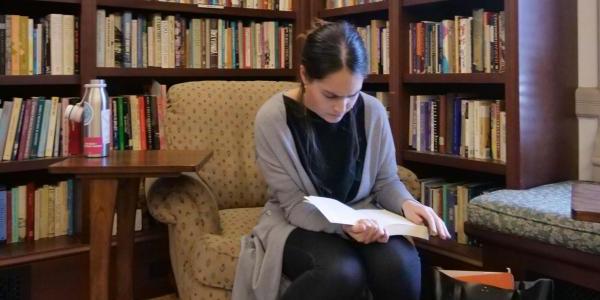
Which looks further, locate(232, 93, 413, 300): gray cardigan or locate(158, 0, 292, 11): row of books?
locate(158, 0, 292, 11): row of books

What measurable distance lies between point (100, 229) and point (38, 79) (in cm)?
78

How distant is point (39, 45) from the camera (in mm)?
2098

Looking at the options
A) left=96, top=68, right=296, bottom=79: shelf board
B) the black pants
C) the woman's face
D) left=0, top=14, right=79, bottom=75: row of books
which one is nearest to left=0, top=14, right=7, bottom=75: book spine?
left=0, top=14, right=79, bottom=75: row of books

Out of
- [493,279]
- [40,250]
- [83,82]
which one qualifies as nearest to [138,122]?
[83,82]

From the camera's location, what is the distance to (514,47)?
1.81m

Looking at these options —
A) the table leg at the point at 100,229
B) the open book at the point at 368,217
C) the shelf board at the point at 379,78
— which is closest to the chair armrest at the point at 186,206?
the table leg at the point at 100,229

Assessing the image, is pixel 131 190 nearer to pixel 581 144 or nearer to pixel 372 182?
pixel 372 182

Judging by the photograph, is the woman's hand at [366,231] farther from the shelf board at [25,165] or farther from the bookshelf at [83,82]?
the shelf board at [25,165]

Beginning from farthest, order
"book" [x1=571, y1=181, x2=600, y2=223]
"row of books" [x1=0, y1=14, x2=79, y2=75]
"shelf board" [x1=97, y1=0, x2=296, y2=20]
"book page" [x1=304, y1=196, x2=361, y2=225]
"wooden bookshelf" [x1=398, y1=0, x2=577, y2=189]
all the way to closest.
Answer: "shelf board" [x1=97, y1=0, x2=296, y2=20], "row of books" [x1=0, y1=14, x2=79, y2=75], "wooden bookshelf" [x1=398, y1=0, x2=577, y2=189], "book page" [x1=304, y1=196, x2=361, y2=225], "book" [x1=571, y1=181, x2=600, y2=223]

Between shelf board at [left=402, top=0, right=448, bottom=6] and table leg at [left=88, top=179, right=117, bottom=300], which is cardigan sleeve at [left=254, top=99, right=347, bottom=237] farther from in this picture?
shelf board at [left=402, top=0, right=448, bottom=6]

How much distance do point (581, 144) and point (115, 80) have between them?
1865 mm

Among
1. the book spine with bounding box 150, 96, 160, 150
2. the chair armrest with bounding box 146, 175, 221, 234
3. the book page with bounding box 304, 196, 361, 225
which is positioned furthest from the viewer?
the book spine with bounding box 150, 96, 160, 150

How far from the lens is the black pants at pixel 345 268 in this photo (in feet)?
4.39

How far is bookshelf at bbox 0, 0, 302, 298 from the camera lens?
6.60ft
